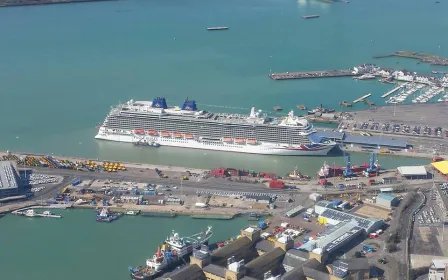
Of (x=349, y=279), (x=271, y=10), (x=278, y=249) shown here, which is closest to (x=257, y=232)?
(x=278, y=249)

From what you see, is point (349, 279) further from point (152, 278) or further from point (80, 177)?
point (80, 177)

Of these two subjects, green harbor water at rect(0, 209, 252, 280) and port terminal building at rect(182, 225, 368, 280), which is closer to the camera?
port terminal building at rect(182, 225, 368, 280)

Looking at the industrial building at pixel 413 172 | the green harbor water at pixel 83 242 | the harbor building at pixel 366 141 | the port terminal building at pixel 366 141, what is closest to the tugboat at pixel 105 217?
the green harbor water at pixel 83 242

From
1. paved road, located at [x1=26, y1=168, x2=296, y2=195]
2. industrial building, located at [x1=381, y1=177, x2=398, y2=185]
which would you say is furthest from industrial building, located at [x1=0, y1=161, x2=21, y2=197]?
industrial building, located at [x1=381, y1=177, x2=398, y2=185]

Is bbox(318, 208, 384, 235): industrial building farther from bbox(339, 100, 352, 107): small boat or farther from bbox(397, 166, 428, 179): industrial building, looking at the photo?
bbox(339, 100, 352, 107): small boat

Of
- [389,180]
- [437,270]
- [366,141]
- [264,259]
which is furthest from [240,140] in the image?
[437,270]

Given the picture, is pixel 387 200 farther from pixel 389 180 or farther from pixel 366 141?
pixel 366 141
